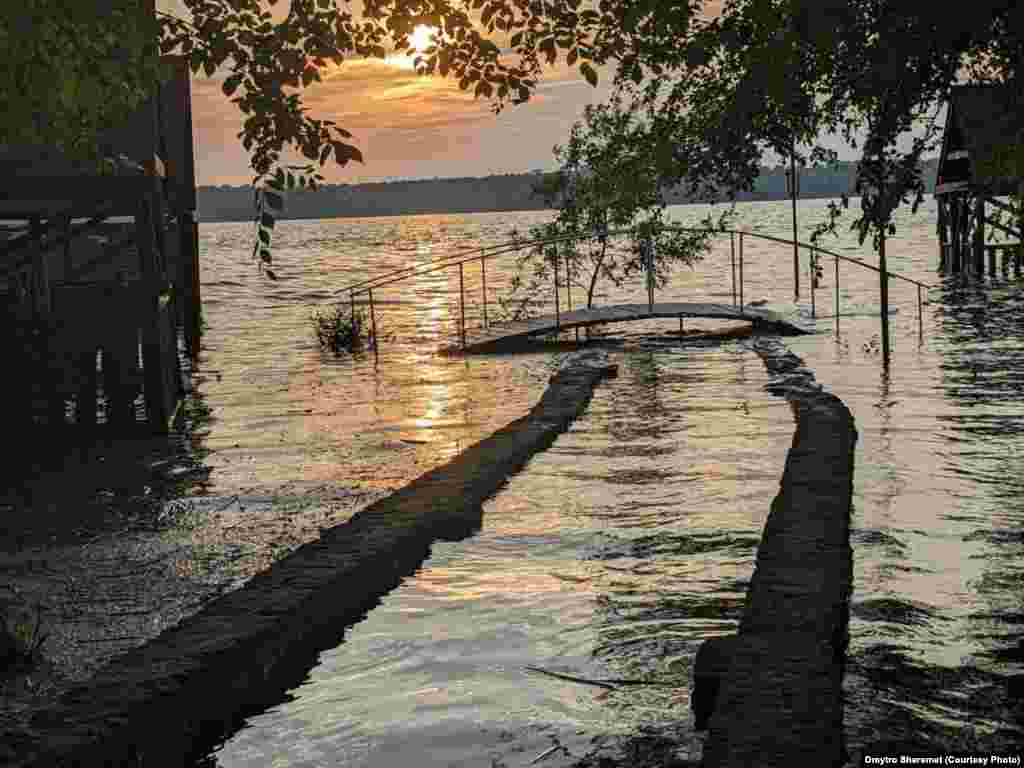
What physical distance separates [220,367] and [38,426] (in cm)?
1262

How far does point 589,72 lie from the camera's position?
9836mm

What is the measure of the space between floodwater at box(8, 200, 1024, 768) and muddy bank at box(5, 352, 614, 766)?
0.15 metres

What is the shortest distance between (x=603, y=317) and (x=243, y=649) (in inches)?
856

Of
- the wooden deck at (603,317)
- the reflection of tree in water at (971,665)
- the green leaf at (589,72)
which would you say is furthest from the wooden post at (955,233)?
the green leaf at (589,72)

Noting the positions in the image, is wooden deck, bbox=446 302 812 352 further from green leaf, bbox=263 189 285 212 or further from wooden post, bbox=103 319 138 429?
green leaf, bbox=263 189 285 212

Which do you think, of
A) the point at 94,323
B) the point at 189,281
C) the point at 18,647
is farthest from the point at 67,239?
the point at 18,647

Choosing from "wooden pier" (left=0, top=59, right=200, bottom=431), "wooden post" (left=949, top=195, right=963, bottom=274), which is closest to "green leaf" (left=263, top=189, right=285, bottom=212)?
"wooden pier" (left=0, top=59, right=200, bottom=431)

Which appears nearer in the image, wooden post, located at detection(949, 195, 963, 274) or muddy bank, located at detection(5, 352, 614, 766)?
muddy bank, located at detection(5, 352, 614, 766)

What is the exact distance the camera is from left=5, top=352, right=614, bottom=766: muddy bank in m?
5.55

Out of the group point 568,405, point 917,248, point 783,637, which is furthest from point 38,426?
point 917,248

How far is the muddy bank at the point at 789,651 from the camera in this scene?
5.15m

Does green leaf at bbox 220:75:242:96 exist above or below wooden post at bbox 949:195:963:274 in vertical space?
above

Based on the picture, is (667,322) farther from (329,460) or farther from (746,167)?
(746,167)

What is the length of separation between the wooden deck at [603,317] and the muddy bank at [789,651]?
18156 mm
